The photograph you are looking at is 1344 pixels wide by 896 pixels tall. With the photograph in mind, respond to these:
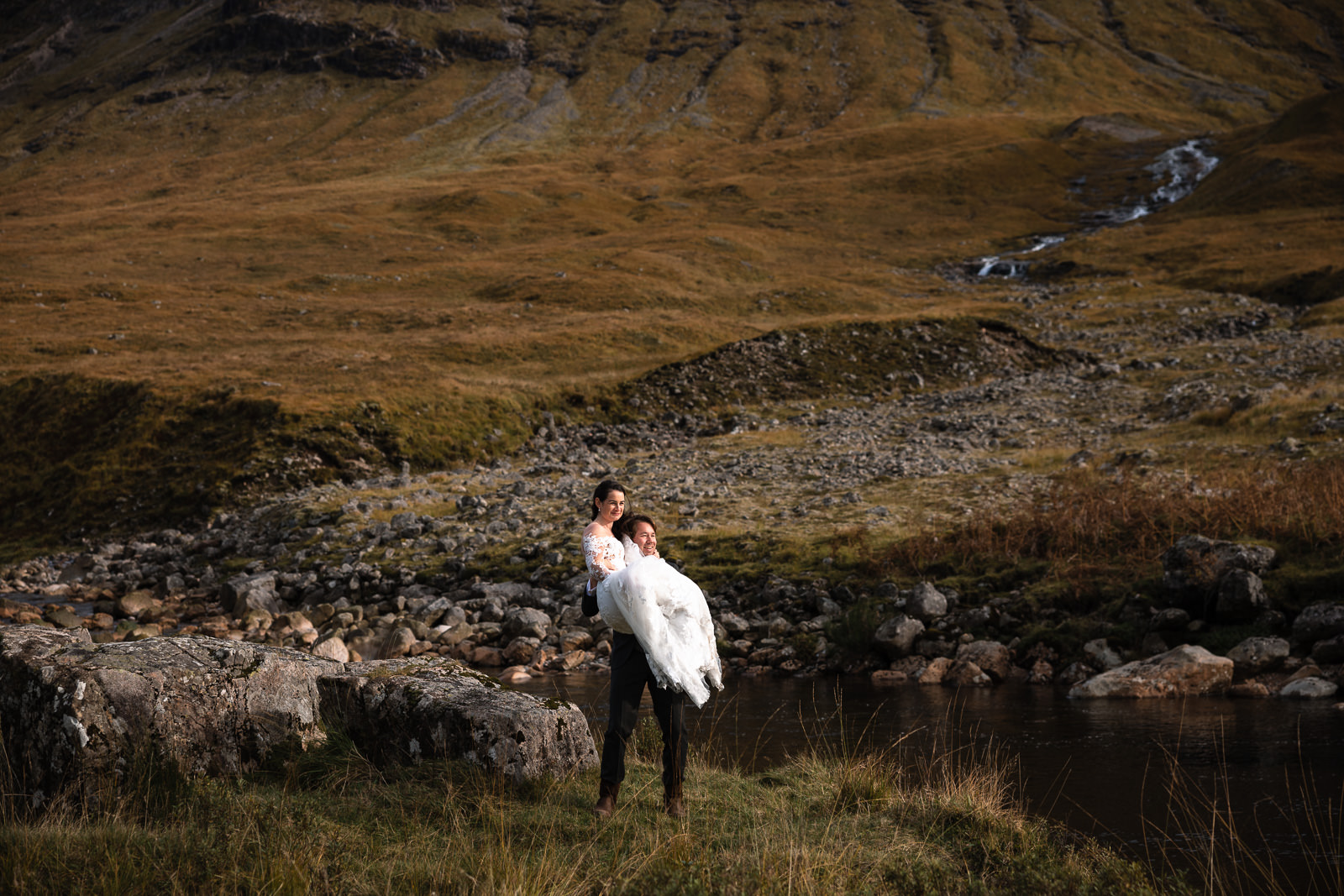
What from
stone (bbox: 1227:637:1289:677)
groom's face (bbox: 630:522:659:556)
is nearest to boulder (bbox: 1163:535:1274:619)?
stone (bbox: 1227:637:1289:677)

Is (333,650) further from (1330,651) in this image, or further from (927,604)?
(1330,651)

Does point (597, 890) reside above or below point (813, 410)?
above

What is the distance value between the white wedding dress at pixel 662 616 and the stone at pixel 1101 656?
11701mm

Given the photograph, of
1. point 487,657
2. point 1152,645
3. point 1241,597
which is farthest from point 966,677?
point 487,657

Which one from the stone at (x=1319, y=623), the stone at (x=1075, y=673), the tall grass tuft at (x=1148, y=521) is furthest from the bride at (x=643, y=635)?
the tall grass tuft at (x=1148, y=521)

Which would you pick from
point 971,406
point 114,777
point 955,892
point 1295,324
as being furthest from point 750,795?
point 1295,324

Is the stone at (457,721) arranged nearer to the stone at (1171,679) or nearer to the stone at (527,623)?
the stone at (1171,679)

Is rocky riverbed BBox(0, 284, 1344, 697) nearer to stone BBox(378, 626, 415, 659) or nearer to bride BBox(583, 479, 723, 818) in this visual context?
stone BBox(378, 626, 415, 659)

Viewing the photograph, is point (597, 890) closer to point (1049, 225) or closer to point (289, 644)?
point (289, 644)

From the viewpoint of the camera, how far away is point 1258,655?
1636 cm

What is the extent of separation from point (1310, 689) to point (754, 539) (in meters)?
12.6

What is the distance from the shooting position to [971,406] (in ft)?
145

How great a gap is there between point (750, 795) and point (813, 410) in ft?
131

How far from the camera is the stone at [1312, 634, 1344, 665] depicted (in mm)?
15883
